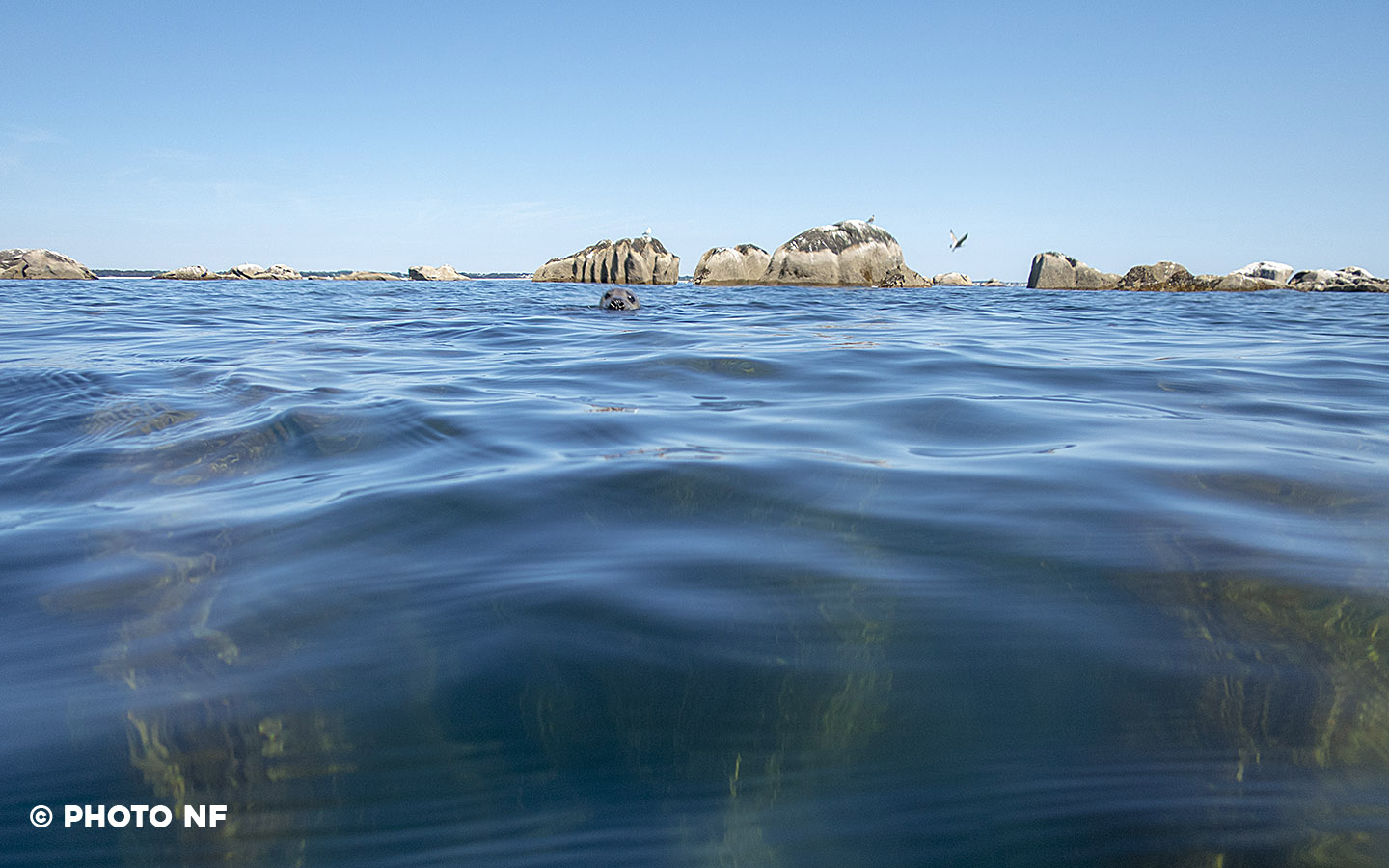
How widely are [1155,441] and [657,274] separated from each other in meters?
38.9

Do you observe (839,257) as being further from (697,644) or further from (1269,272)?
(697,644)

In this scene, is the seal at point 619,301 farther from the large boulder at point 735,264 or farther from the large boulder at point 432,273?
the large boulder at point 432,273

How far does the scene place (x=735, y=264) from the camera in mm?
35781

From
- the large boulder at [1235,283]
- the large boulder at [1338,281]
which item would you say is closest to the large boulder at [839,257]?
the large boulder at [1235,283]

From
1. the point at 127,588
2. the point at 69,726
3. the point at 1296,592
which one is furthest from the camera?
the point at 127,588

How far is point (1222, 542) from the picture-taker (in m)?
1.79

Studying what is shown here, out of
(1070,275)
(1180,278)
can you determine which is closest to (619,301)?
(1070,275)

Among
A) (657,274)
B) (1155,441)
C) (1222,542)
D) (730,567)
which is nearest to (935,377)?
(1155,441)

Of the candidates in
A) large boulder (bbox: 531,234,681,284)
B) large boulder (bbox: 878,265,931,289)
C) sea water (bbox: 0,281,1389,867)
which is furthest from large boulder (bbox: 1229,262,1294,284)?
sea water (bbox: 0,281,1389,867)

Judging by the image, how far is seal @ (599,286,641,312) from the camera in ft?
39.9

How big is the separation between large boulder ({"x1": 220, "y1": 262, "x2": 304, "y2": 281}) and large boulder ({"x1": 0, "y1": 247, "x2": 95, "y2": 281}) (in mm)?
8486

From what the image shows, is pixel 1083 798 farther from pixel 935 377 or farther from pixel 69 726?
pixel 935 377

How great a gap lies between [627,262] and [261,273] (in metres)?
25.0

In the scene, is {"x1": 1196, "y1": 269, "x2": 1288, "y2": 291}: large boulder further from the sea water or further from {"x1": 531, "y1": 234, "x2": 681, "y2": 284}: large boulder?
the sea water
